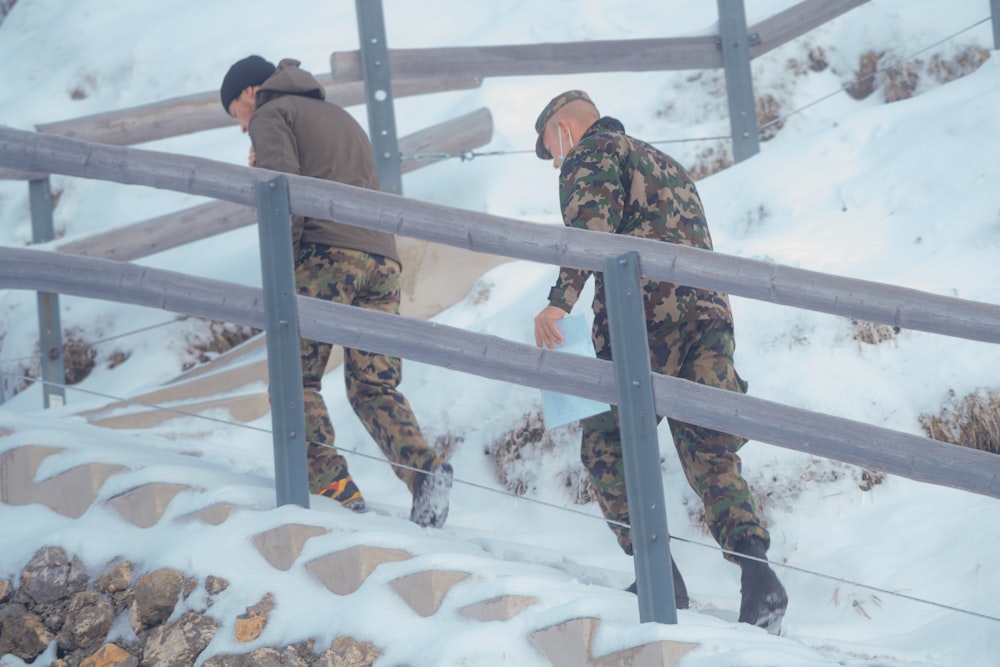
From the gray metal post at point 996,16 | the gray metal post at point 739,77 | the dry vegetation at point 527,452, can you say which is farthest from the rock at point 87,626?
the gray metal post at point 996,16

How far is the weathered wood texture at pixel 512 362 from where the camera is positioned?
108 inches

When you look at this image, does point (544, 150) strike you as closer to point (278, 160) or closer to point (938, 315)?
point (278, 160)

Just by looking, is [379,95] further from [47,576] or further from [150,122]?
[47,576]

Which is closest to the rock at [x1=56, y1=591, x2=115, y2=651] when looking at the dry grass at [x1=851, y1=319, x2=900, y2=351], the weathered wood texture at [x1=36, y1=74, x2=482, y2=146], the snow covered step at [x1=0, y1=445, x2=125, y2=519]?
the snow covered step at [x1=0, y1=445, x2=125, y2=519]

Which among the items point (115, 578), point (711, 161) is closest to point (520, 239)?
point (115, 578)

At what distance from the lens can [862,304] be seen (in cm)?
285

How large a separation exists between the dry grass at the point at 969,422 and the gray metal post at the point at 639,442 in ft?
5.48

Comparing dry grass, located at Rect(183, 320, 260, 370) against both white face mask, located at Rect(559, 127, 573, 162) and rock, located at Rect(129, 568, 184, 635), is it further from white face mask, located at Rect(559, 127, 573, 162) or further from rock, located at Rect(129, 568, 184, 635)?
rock, located at Rect(129, 568, 184, 635)

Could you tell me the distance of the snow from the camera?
3.04m

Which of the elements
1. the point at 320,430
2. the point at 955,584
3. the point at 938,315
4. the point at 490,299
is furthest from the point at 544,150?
the point at 490,299

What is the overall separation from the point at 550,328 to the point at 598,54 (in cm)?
406

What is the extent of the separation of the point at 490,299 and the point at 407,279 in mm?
523

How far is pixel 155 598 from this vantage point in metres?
3.19

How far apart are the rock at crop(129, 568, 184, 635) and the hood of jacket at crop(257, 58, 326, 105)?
1.65 m
